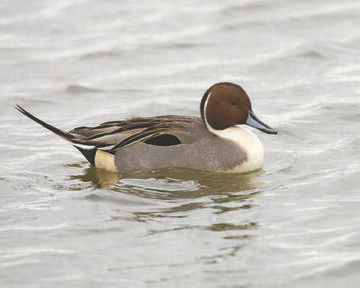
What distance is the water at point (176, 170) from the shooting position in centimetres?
681

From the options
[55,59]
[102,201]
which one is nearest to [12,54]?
[55,59]

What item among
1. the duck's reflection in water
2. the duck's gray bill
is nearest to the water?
the duck's reflection in water

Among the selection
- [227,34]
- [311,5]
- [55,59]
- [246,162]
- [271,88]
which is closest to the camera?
[246,162]

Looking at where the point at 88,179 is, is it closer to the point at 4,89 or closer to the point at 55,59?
the point at 4,89

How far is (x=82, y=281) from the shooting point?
650cm

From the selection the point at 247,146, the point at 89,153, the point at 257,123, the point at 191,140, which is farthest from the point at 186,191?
the point at 89,153

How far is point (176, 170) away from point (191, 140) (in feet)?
1.06

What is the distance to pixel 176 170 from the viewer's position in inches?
356

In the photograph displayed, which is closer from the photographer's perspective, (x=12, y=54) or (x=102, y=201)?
(x=102, y=201)

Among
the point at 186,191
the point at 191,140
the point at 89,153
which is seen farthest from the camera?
the point at 89,153

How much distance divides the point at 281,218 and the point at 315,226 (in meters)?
0.34

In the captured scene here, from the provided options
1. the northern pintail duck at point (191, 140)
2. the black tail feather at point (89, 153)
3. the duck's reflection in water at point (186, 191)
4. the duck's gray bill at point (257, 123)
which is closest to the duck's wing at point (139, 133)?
the northern pintail duck at point (191, 140)

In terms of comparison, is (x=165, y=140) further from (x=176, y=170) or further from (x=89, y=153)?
(x=89, y=153)

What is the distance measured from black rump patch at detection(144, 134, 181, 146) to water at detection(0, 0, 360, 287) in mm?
271
